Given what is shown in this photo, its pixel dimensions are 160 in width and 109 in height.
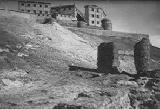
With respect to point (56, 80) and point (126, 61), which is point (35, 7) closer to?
point (126, 61)

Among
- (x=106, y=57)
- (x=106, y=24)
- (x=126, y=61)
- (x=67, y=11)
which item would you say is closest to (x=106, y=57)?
(x=106, y=57)

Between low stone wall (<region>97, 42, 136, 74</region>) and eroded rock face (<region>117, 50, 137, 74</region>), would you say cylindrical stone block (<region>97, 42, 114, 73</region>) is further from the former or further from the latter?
eroded rock face (<region>117, 50, 137, 74</region>)

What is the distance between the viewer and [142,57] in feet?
98.8

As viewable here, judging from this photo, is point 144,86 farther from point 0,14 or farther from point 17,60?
point 0,14

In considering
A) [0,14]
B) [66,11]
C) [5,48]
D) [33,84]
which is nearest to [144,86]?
[33,84]

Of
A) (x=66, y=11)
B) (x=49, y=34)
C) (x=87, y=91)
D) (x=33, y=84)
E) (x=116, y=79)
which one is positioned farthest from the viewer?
(x=66, y=11)

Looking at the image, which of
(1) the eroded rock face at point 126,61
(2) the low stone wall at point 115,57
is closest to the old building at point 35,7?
(1) the eroded rock face at point 126,61

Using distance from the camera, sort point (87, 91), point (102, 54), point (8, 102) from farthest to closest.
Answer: point (102, 54), point (87, 91), point (8, 102)

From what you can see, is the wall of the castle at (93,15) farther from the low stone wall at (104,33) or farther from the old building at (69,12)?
the low stone wall at (104,33)

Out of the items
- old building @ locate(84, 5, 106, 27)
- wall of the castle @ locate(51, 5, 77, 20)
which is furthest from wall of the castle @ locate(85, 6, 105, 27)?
wall of the castle @ locate(51, 5, 77, 20)

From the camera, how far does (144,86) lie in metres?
24.5

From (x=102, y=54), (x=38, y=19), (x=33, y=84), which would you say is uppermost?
(x=38, y=19)

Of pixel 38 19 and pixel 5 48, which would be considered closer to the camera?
pixel 5 48

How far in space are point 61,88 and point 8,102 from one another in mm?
4759
